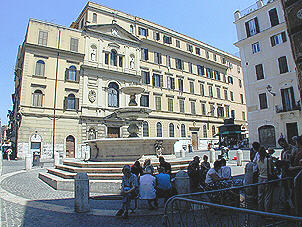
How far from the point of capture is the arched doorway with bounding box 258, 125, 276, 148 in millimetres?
21938

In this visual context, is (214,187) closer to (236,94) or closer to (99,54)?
(99,54)

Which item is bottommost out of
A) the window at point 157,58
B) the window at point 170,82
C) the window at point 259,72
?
the window at point 259,72

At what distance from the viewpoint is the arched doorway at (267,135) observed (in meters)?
21.9

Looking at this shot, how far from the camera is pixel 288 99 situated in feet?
70.0

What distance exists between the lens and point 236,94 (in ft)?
139

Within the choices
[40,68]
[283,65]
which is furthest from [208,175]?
[40,68]

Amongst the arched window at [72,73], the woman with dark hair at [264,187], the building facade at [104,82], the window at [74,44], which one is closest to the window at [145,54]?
Answer: the building facade at [104,82]

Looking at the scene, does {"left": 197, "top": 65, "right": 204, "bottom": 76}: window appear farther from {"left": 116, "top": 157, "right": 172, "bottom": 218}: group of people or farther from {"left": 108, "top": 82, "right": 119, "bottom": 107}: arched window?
{"left": 116, "top": 157, "right": 172, "bottom": 218}: group of people

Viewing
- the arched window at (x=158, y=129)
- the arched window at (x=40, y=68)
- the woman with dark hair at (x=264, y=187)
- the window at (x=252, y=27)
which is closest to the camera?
the woman with dark hair at (x=264, y=187)

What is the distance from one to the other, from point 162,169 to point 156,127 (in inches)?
907

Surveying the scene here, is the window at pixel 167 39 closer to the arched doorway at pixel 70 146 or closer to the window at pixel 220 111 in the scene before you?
the window at pixel 220 111

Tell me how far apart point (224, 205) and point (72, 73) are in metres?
24.3

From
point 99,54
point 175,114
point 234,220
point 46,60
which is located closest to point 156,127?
point 175,114

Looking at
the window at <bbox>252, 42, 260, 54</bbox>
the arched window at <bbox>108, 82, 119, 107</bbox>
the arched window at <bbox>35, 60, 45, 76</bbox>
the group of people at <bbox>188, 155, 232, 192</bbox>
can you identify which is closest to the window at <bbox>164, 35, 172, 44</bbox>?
the arched window at <bbox>108, 82, 119, 107</bbox>
